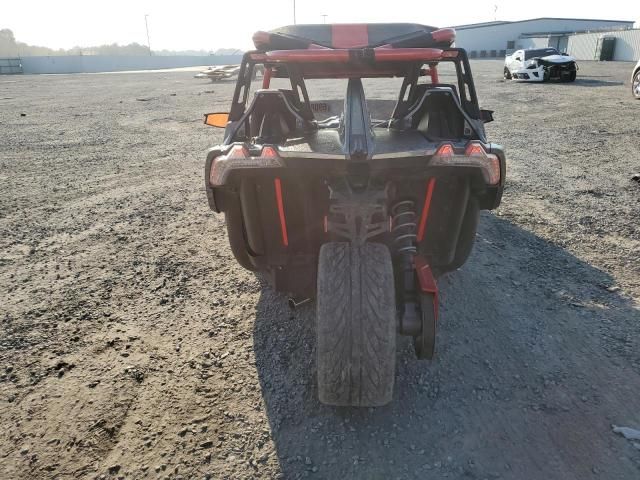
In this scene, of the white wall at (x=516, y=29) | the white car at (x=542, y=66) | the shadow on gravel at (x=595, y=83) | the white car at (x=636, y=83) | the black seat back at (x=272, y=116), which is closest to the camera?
the black seat back at (x=272, y=116)

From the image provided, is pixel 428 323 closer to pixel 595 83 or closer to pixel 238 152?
pixel 238 152

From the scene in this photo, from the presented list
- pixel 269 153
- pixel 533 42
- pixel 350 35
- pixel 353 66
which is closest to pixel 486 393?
pixel 269 153

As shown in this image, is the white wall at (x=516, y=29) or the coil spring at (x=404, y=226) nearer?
the coil spring at (x=404, y=226)

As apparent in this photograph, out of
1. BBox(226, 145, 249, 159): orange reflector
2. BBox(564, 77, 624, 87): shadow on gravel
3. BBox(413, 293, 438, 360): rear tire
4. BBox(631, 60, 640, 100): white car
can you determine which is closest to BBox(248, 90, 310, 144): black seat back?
BBox(226, 145, 249, 159): orange reflector

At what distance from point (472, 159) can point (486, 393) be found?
4.55 ft

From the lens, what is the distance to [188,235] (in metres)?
5.09

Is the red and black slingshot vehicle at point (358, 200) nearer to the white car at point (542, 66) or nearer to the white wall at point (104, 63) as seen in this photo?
the white car at point (542, 66)

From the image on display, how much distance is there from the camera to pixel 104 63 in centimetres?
5950

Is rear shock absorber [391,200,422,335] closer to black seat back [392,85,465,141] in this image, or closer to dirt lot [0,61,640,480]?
dirt lot [0,61,640,480]

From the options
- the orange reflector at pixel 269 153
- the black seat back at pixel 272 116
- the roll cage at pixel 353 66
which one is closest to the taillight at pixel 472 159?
the roll cage at pixel 353 66

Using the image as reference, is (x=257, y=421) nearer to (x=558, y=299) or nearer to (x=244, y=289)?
(x=244, y=289)

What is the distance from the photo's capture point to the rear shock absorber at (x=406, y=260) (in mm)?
2484

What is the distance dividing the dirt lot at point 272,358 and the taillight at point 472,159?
1279mm

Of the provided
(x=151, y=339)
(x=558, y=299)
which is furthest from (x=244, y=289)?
(x=558, y=299)
